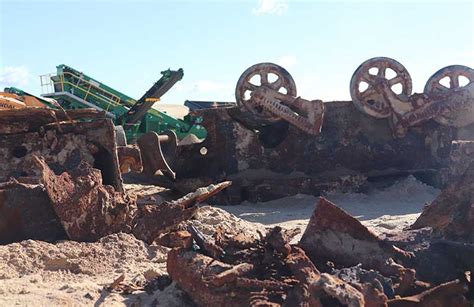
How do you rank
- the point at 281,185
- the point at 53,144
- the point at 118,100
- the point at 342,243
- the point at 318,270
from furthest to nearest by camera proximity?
the point at 118,100, the point at 281,185, the point at 53,144, the point at 342,243, the point at 318,270

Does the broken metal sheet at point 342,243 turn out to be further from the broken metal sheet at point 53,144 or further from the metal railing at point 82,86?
the metal railing at point 82,86

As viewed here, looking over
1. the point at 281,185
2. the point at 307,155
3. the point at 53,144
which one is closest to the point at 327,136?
the point at 307,155

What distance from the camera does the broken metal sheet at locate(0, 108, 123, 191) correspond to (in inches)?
240

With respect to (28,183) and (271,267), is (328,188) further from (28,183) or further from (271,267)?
(271,267)

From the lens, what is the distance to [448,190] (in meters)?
4.68

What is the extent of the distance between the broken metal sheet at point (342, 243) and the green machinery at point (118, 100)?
13385 mm

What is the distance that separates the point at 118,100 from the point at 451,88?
37.8 ft

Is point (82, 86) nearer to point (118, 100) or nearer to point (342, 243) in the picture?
point (118, 100)

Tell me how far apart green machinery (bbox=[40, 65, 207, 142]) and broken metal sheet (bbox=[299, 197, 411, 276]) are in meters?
13.4

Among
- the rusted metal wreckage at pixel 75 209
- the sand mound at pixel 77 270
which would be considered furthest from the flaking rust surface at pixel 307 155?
the sand mound at pixel 77 270

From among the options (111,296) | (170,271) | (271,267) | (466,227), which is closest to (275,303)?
(271,267)

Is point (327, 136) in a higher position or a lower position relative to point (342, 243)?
higher

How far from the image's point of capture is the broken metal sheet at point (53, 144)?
20.0ft

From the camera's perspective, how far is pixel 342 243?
403 cm
